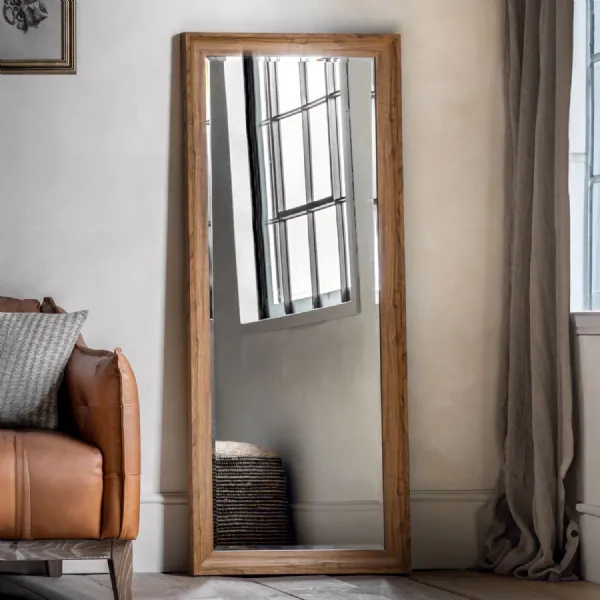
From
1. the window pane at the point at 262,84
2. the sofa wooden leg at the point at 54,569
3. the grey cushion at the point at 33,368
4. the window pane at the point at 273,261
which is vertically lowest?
the sofa wooden leg at the point at 54,569

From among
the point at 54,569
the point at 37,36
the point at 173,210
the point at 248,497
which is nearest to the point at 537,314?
the point at 248,497

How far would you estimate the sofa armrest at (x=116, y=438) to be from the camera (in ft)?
7.47

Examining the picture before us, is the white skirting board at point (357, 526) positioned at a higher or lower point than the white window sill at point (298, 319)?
lower

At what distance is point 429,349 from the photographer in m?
3.07

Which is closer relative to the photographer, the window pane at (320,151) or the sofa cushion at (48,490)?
the sofa cushion at (48,490)

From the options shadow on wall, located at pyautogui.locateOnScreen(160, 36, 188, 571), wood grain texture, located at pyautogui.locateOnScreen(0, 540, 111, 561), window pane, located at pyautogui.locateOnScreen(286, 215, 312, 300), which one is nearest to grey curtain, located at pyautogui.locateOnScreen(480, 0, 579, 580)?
window pane, located at pyautogui.locateOnScreen(286, 215, 312, 300)

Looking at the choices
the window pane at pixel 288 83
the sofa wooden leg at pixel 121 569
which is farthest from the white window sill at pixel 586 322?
the sofa wooden leg at pixel 121 569

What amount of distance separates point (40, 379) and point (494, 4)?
6.20 feet

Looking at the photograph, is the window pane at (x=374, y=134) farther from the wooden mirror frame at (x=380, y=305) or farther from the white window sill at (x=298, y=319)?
the white window sill at (x=298, y=319)

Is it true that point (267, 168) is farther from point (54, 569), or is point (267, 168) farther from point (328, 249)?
point (54, 569)

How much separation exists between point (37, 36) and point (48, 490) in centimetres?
153

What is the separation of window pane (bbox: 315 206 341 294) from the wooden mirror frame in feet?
0.48

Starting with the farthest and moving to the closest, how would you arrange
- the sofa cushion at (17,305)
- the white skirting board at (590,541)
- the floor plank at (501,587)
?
the sofa cushion at (17,305) → the white skirting board at (590,541) → the floor plank at (501,587)

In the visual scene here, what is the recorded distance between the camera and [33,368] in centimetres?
252
